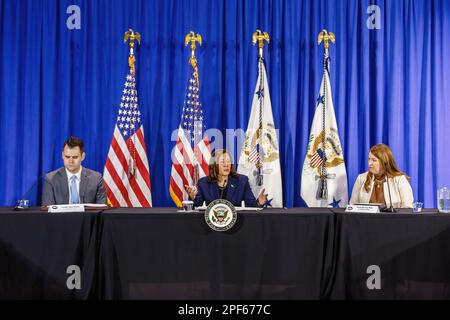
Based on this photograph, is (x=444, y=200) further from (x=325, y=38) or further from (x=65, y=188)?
(x=65, y=188)

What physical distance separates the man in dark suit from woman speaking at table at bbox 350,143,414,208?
2282mm

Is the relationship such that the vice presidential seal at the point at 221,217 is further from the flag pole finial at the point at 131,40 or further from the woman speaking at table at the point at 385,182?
the flag pole finial at the point at 131,40

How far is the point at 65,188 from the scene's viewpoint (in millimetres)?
3822

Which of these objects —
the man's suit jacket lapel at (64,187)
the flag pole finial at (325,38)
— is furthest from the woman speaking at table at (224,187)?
the flag pole finial at (325,38)

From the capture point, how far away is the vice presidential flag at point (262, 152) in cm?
510

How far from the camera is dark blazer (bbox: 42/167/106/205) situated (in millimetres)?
3785

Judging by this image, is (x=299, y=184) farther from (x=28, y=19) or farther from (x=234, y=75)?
(x=28, y=19)

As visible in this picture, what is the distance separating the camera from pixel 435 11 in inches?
211

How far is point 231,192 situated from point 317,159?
1554 millimetres


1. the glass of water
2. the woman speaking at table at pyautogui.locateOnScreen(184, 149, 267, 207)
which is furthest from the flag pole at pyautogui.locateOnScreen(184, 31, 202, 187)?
the glass of water

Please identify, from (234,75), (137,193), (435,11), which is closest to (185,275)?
(137,193)


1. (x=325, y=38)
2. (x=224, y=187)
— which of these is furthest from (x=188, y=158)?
(x=325, y=38)

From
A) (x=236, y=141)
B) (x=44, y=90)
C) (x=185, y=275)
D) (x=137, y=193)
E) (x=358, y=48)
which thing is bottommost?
(x=185, y=275)

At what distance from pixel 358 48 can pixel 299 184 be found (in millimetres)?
1695
